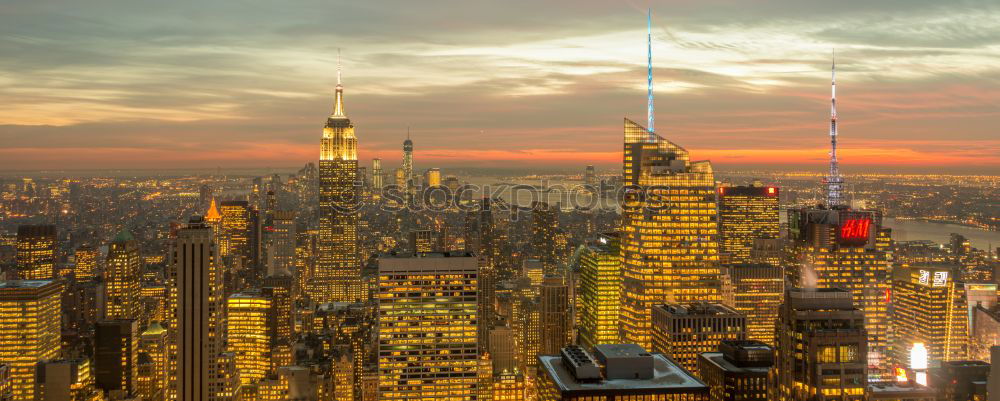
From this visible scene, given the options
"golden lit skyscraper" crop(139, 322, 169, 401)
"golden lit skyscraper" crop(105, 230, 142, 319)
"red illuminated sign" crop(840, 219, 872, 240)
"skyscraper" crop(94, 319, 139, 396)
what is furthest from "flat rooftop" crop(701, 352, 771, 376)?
"golden lit skyscraper" crop(105, 230, 142, 319)

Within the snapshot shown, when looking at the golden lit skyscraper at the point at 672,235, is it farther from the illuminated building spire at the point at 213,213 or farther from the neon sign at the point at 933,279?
the illuminated building spire at the point at 213,213

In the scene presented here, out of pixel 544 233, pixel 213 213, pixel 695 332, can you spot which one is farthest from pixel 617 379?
pixel 544 233

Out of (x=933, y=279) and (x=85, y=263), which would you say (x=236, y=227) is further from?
(x=933, y=279)

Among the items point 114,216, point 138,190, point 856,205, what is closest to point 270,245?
point 114,216

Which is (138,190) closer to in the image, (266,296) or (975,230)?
(266,296)

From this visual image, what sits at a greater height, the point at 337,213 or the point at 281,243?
the point at 337,213

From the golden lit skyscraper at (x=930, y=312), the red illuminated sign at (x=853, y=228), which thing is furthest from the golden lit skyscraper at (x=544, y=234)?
the golden lit skyscraper at (x=930, y=312)
